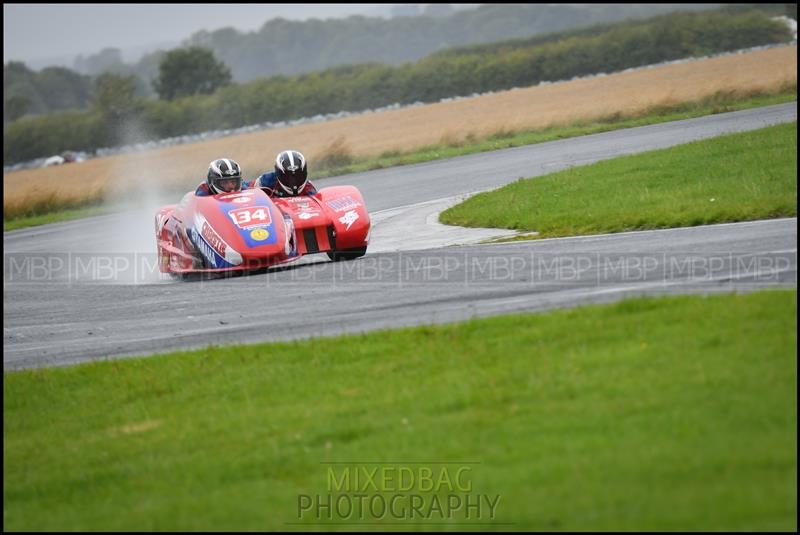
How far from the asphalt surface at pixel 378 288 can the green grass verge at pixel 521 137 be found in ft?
43.1

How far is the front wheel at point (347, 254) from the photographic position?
49.1 feet

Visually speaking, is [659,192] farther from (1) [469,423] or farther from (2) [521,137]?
(2) [521,137]

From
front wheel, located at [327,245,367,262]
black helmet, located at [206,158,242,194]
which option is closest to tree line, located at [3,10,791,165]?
black helmet, located at [206,158,242,194]

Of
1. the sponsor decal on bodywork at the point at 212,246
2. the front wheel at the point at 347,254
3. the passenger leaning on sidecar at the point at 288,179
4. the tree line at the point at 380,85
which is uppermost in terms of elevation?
the tree line at the point at 380,85

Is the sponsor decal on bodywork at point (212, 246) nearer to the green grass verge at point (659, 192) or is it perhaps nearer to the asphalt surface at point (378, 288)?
the asphalt surface at point (378, 288)

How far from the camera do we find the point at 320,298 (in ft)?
38.7

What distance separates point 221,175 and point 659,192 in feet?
19.9

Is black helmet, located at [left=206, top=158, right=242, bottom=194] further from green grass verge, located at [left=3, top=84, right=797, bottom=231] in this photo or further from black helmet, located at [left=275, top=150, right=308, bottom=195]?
green grass verge, located at [left=3, top=84, right=797, bottom=231]

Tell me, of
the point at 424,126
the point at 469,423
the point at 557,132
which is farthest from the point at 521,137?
the point at 469,423

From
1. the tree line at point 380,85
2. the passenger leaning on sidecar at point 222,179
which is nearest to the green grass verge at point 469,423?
the passenger leaning on sidecar at point 222,179

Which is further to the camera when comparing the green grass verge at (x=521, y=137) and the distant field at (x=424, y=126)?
the distant field at (x=424, y=126)

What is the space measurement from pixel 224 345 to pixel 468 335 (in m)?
2.40

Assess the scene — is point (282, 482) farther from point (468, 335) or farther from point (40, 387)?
point (40, 387)

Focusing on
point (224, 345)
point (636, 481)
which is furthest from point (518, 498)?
point (224, 345)
